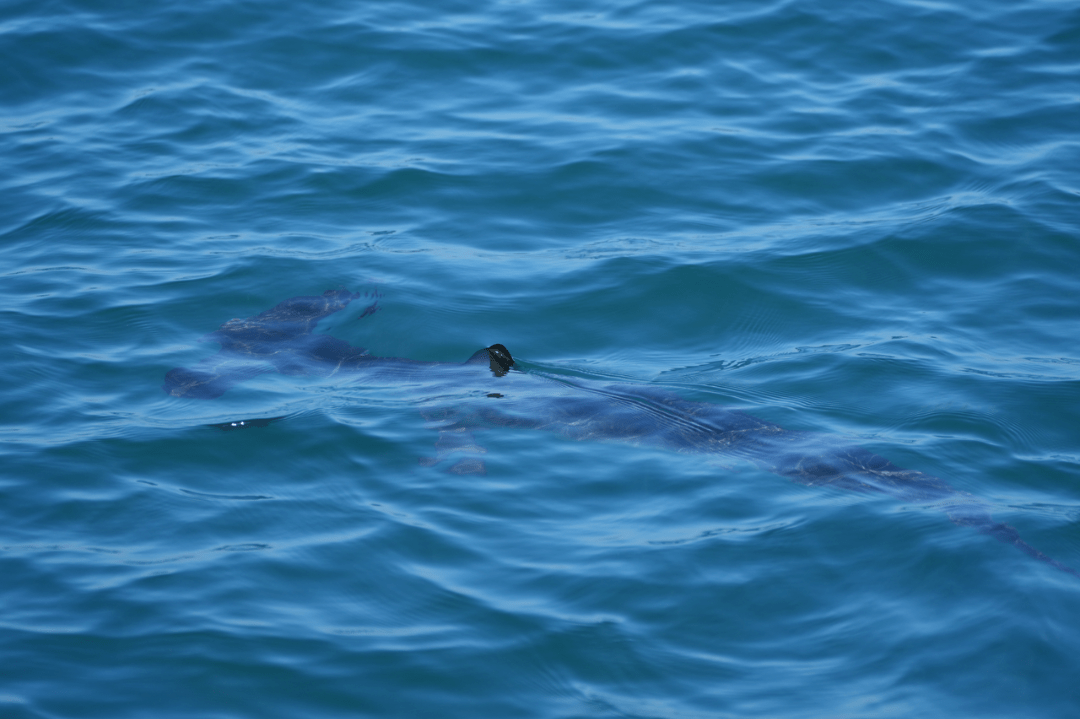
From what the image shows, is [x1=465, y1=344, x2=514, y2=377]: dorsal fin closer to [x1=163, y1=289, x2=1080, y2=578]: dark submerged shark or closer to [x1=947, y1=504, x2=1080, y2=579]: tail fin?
[x1=163, y1=289, x2=1080, y2=578]: dark submerged shark

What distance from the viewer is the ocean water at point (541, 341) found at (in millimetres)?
4469

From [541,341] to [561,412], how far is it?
110 centimetres

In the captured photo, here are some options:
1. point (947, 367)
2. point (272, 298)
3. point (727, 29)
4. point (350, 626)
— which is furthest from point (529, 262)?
point (727, 29)

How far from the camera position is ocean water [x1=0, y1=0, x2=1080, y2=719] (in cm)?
447

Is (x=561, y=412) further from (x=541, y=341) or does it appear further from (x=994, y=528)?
(x=994, y=528)

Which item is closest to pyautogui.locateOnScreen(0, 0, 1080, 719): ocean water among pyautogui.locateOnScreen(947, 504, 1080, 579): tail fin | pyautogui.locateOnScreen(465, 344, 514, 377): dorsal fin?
pyautogui.locateOnScreen(947, 504, 1080, 579): tail fin

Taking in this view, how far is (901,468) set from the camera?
18.8 ft

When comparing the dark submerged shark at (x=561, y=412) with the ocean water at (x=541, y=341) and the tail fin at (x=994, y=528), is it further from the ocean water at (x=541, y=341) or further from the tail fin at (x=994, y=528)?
the ocean water at (x=541, y=341)

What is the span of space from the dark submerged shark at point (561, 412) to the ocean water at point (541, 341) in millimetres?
129

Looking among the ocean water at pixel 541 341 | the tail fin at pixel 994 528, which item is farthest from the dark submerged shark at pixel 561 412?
the ocean water at pixel 541 341

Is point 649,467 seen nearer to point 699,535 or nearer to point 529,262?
point 699,535

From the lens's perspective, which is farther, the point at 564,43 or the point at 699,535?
the point at 564,43

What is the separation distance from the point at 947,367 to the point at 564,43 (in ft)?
21.9

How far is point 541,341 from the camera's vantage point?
7.22 m
